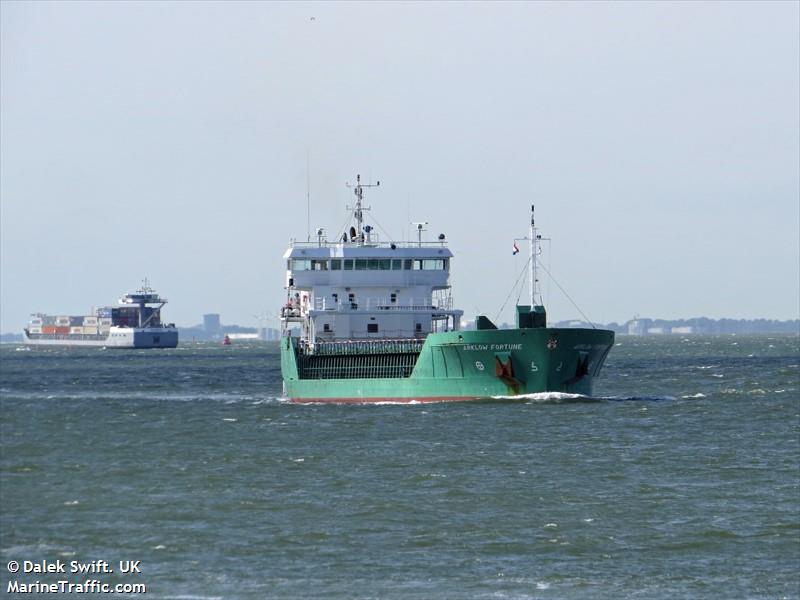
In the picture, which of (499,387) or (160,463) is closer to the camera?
(160,463)

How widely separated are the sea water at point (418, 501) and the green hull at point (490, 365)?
1.23 meters

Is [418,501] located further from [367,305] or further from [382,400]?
[367,305]

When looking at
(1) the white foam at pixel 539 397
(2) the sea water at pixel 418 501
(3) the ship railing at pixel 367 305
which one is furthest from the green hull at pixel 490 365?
(3) the ship railing at pixel 367 305

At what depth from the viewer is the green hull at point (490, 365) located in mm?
57938

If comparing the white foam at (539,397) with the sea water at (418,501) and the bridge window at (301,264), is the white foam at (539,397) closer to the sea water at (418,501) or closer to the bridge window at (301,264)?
the sea water at (418,501)

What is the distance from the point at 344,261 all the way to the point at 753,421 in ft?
70.8

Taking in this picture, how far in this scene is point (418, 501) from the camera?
110 ft

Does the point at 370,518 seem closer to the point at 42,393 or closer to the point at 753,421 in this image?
the point at 753,421

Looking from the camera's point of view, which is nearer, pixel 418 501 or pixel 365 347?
pixel 418 501

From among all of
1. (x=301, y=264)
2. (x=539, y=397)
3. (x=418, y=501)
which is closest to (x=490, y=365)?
(x=539, y=397)

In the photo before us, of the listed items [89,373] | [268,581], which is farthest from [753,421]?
[89,373]

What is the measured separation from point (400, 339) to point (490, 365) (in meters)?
6.94

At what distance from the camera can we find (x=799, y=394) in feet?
242

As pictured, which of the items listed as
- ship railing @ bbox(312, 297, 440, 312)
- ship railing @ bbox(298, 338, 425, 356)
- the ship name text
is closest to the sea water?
the ship name text
